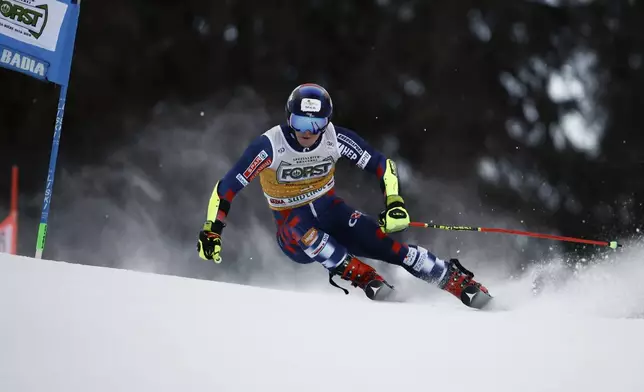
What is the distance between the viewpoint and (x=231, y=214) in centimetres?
777

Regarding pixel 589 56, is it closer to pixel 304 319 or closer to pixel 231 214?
pixel 231 214

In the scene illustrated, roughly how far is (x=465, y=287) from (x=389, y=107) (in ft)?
12.0

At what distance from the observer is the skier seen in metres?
3.95

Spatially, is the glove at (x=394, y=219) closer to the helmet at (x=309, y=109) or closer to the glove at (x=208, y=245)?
the helmet at (x=309, y=109)

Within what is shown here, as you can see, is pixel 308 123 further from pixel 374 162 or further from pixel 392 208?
pixel 392 208

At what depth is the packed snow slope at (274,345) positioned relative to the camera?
6.45 feet

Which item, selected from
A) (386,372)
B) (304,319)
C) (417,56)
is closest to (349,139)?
(304,319)

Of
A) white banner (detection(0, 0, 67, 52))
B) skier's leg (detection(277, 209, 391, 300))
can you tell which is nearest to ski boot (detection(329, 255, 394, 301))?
skier's leg (detection(277, 209, 391, 300))

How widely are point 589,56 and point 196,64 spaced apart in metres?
4.21

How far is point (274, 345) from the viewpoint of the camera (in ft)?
7.36

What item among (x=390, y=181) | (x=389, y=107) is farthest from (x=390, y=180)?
(x=389, y=107)

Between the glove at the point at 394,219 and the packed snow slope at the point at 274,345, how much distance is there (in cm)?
100

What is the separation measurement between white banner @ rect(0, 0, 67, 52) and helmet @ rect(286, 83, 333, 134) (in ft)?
6.33

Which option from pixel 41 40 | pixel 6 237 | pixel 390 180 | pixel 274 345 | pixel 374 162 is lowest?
pixel 274 345
